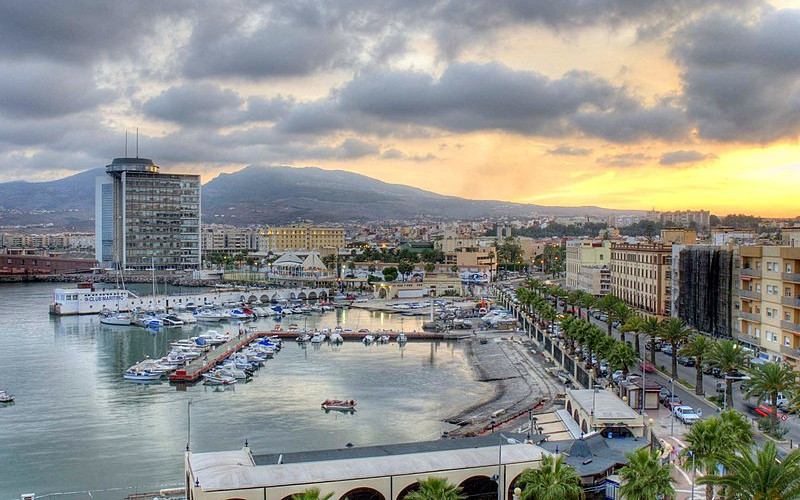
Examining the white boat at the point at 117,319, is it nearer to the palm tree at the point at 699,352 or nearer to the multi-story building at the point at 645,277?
the multi-story building at the point at 645,277

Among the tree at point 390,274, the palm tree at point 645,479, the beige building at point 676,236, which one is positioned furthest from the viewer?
the tree at point 390,274

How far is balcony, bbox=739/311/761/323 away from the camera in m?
26.4

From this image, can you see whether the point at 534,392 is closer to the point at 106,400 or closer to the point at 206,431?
the point at 206,431

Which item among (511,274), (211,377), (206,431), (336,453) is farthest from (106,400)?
(511,274)

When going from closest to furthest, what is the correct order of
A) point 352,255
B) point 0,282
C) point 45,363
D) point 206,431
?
point 206,431 → point 45,363 → point 0,282 → point 352,255

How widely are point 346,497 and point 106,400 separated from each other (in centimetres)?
1867

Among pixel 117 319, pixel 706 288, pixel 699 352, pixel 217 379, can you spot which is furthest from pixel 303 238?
pixel 699 352

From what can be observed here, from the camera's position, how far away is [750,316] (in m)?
26.9

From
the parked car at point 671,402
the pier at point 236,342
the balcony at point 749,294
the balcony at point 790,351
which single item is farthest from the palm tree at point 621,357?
the pier at point 236,342

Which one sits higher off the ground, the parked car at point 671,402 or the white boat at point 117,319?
the parked car at point 671,402

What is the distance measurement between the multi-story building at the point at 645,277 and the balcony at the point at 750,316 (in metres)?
11.4

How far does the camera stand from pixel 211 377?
31703 mm

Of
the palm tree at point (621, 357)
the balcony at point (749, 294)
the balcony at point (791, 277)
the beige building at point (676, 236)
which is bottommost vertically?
the palm tree at point (621, 357)

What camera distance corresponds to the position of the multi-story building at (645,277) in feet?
129
